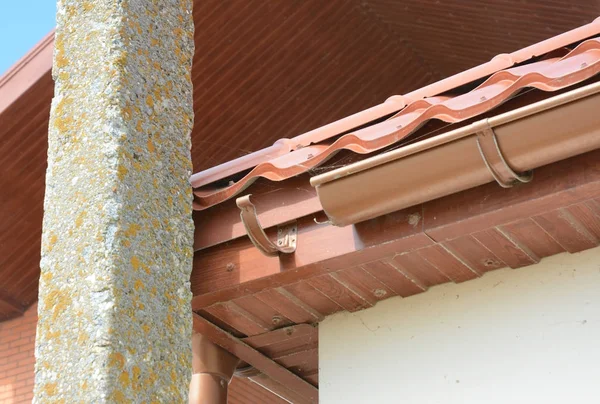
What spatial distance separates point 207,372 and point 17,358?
285cm

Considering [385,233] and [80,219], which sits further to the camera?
[385,233]

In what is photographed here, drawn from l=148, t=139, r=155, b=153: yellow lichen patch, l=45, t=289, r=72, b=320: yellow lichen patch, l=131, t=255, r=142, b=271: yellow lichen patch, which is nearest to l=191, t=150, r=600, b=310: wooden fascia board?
→ l=148, t=139, r=155, b=153: yellow lichen patch

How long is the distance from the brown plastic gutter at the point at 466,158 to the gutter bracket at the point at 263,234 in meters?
0.30

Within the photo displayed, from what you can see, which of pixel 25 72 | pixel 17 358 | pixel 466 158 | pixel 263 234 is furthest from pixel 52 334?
pixel 17 358

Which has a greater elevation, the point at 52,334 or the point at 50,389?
the point at 52,334

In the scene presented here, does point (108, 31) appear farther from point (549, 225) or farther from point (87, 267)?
point (549, 225)

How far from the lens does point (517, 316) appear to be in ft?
12.0

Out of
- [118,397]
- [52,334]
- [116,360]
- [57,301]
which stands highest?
[57,301]

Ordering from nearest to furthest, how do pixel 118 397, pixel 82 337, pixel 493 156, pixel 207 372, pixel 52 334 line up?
pixel 118 397, pixel 82 337, pixel 52 334, pixel 493 156, pixel 207 372

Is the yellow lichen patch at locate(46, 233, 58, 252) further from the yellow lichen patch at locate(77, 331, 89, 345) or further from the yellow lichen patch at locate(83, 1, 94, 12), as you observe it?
the yellow lichen patch at locate(83, 1, 94, 12)

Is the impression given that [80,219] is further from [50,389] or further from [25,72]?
[25,72]

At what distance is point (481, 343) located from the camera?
3.70 metres

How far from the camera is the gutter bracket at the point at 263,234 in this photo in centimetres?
357

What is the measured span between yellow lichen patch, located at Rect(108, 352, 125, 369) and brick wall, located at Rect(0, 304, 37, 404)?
398cm
